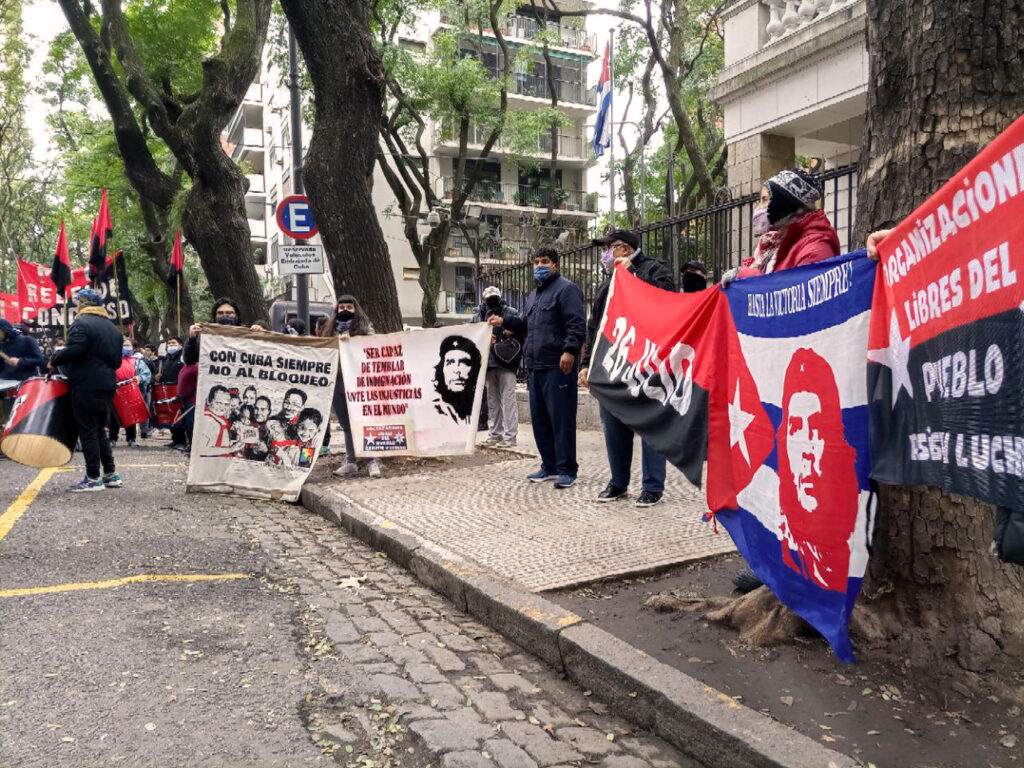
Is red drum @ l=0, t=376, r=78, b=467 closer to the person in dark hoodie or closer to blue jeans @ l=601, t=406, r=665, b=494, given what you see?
the person in dark hoodie

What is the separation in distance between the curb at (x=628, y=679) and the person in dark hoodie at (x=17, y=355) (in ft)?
29.0

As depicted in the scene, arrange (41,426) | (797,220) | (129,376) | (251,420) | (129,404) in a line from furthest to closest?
(129,376)
(129,404)
(251,420)
(41,426)
(797,220)

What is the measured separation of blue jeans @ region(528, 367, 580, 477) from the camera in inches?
279

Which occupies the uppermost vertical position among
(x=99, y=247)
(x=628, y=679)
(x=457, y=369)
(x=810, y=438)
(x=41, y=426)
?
(x=99, y=247)

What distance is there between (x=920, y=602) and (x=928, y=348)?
3.74 feet

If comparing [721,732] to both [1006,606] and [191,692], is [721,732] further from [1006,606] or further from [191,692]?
[191,692]

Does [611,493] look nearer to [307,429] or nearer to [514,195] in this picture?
[307,429]

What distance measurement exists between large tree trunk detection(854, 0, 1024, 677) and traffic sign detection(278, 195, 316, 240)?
9447 millimetres

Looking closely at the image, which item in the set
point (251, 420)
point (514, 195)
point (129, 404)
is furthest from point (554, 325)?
point (514, 195)

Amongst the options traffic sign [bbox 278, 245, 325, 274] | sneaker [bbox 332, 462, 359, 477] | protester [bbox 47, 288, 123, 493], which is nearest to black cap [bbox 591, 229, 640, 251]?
sneaker [bbox 332, 462, 359, 477]

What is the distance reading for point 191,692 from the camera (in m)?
3.47

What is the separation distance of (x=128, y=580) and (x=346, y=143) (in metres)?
6.07

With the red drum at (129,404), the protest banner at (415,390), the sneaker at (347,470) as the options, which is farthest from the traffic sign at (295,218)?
the sneaker at (347,470)

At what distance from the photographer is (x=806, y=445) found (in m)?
3.30
